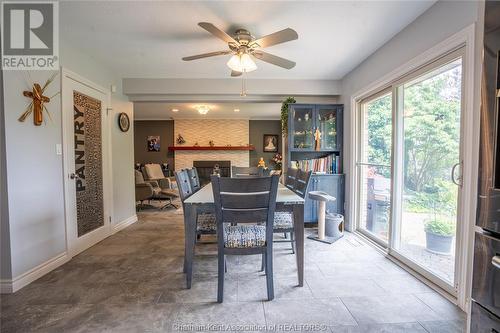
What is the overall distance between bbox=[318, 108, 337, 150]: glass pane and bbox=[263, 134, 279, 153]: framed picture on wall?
417 cm

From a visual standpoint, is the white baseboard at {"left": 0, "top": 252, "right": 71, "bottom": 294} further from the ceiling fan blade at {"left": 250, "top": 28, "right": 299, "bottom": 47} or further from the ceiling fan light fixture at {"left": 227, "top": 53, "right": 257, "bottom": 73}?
the ceiling fan blade at {"left": 250, "top": 28, "right": 299, "bottom": 47}

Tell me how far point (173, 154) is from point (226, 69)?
16.6 ft

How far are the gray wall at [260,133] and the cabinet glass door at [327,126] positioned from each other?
417 cm

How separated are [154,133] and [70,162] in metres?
5.43

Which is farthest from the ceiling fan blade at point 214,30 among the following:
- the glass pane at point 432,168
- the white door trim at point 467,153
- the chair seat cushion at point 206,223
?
the glass pane at point 432,168

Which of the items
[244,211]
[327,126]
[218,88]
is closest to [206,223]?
[244,211]

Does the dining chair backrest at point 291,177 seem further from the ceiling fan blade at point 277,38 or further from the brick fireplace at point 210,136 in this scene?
the brick fireplace at point 210,136

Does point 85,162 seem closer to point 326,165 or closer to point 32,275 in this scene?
point 32,275

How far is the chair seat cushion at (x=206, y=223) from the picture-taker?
6.53ft

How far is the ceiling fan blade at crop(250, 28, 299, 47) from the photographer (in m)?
1.78

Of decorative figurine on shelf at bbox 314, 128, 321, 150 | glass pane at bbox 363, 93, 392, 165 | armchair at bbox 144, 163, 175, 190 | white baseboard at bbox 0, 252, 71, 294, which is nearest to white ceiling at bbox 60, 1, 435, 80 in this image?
glass pane at bbox 363, 93, 392, 165

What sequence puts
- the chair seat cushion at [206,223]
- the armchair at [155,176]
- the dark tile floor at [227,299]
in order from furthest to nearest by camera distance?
the armchair at [155,176] → the chair seat cushion at [206,223] → the dark tile floor at [227,299]

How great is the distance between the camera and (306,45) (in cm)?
259

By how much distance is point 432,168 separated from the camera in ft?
6.97
